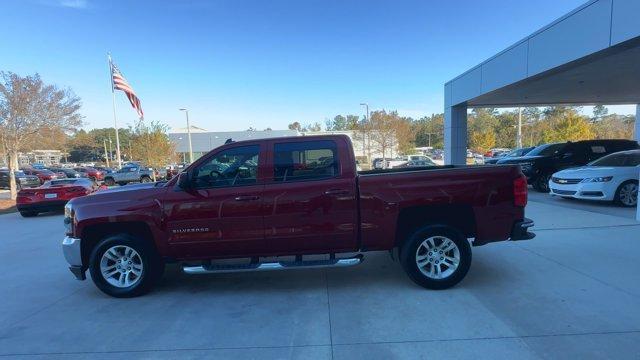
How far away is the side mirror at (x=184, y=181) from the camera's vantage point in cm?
457

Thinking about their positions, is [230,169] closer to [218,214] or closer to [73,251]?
[218,214]

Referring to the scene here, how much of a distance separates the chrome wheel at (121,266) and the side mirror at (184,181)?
3.39 feet

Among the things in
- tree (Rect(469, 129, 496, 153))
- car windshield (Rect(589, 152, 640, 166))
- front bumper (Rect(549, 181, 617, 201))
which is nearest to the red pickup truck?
front bumper (Rect(549, 181, 617, 201))

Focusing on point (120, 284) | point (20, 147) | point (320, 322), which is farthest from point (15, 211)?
point (320, 322)

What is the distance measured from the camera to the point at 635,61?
11.2 meters

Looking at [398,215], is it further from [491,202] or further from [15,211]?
[15,211]

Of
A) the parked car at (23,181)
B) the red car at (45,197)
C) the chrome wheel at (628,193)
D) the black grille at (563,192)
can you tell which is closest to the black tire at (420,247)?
the black grille at (563,192)

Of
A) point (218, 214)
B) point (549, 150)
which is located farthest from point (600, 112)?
point (218, 214)

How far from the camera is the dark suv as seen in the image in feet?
44.2

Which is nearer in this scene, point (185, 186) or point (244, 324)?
point (244, 324)

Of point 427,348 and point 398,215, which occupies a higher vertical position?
point 398,215

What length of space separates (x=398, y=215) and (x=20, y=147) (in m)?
19.1

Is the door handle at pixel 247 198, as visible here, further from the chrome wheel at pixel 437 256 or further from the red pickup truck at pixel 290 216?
the chrome wheel at pixel 437 256

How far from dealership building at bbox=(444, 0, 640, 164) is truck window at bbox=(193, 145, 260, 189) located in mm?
8292
